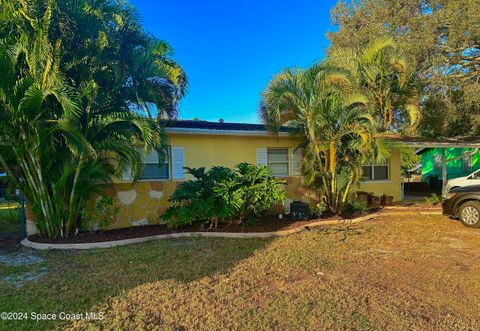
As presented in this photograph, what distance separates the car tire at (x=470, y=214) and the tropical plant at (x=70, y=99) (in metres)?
7.82

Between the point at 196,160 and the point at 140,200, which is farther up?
the point at 196,160

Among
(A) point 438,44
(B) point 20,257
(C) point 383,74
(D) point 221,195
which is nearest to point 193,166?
(D) point 221,195

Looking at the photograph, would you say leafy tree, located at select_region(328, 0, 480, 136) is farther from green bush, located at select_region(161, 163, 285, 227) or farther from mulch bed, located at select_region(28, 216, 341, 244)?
mulch bed, located at select_region(28, 216, 341, 244)

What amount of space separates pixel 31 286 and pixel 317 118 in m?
7.31

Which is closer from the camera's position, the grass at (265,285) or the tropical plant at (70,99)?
the grass at (265,285)

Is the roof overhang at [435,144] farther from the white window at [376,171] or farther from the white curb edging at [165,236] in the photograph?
the white curb edging at [165,236]

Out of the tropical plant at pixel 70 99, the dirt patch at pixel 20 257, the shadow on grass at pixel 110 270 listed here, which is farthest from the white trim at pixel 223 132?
the dirt patch at pixel 20 257

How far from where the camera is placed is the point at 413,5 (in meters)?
15.0

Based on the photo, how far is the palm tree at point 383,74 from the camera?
10625 millimetres

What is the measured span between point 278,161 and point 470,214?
18.3ft

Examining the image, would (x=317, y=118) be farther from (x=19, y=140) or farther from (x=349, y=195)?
(x=19, y=140)

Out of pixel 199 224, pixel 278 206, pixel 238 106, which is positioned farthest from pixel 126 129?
pixel 238 106

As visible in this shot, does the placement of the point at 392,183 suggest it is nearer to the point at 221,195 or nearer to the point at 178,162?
the point at 221,195

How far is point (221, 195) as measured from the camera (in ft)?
25.7
